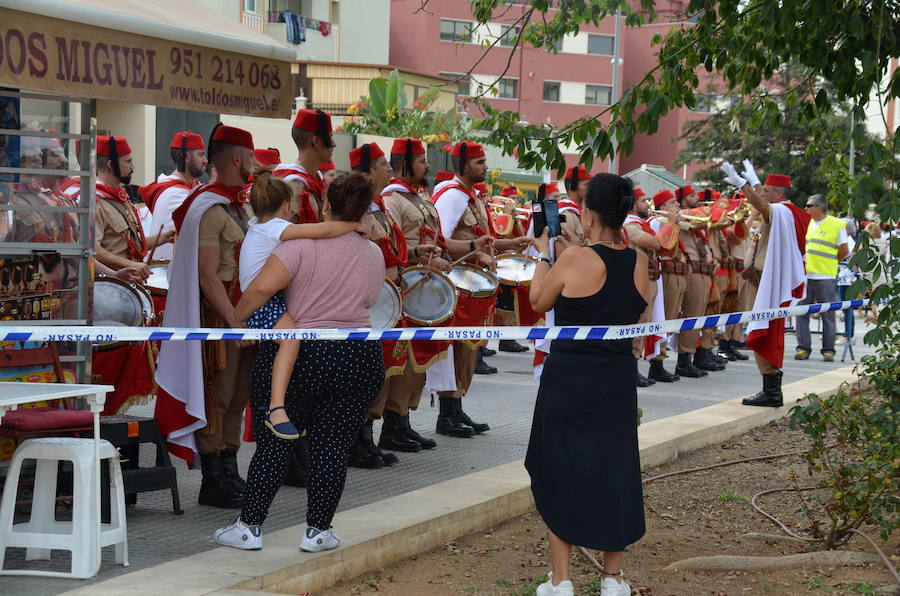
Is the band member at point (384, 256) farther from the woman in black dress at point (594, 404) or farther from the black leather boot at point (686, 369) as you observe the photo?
the black leather boot at point (686, 369)

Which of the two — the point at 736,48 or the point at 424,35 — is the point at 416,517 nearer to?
the point at 736,48

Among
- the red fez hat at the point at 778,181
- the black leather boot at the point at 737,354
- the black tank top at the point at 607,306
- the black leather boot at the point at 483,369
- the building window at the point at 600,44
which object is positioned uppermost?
the building window at the point at 600,44

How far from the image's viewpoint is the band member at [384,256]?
8.27 m

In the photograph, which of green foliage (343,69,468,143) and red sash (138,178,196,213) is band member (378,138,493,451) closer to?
red sash (138,178,196,213)

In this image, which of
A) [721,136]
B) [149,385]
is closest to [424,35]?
[721,136]

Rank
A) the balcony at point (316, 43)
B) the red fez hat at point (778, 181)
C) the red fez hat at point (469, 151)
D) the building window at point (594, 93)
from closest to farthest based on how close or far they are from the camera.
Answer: the red fez hat at point (469, 151)
the red fez hat at point (778, 181)
the balcony at point (316, 43)
the building window at point (594, 93)

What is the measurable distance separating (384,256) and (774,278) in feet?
15.6

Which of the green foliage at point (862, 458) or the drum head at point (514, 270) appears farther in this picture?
the drum head at point (514, 270)

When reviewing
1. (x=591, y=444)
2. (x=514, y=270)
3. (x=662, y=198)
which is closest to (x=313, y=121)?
(x=591, y=444)

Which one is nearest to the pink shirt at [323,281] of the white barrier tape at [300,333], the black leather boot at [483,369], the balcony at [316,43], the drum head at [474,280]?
the white barrier tape at [300,333]

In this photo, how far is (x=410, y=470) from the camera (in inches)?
328

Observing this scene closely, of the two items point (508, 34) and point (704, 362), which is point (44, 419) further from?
point (704, 362)

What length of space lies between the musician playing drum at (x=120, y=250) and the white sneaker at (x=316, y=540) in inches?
105

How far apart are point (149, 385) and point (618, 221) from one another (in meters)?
4.05
